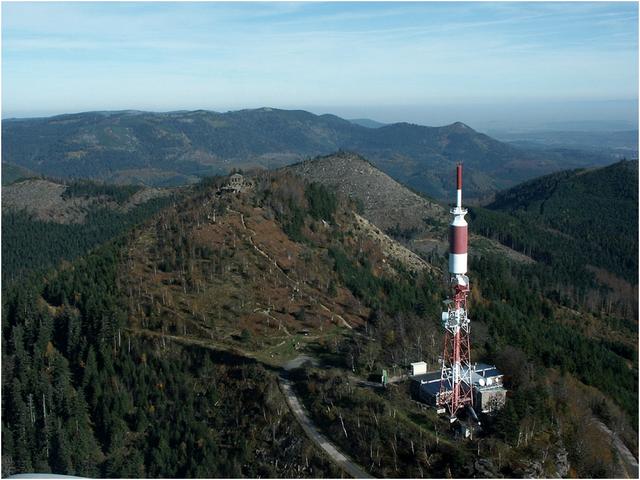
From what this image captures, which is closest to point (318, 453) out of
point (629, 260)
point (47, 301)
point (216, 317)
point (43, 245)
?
point (216, 317)

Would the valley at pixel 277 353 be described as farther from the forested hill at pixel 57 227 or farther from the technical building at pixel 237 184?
the forested hill at pixel 57 227

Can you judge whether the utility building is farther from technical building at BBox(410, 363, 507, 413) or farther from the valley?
the valley

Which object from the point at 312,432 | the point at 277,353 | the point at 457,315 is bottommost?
the point at 312,432

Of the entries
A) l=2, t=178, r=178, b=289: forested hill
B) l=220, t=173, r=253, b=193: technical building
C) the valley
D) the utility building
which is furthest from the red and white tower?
l=2, t=178, r=178, b=289: forested hill

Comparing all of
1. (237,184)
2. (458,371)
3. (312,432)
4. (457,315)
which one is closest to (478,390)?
(458,371)

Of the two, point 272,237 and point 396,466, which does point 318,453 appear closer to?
point 396,466

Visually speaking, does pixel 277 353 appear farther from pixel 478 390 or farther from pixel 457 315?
pixel 478 390
